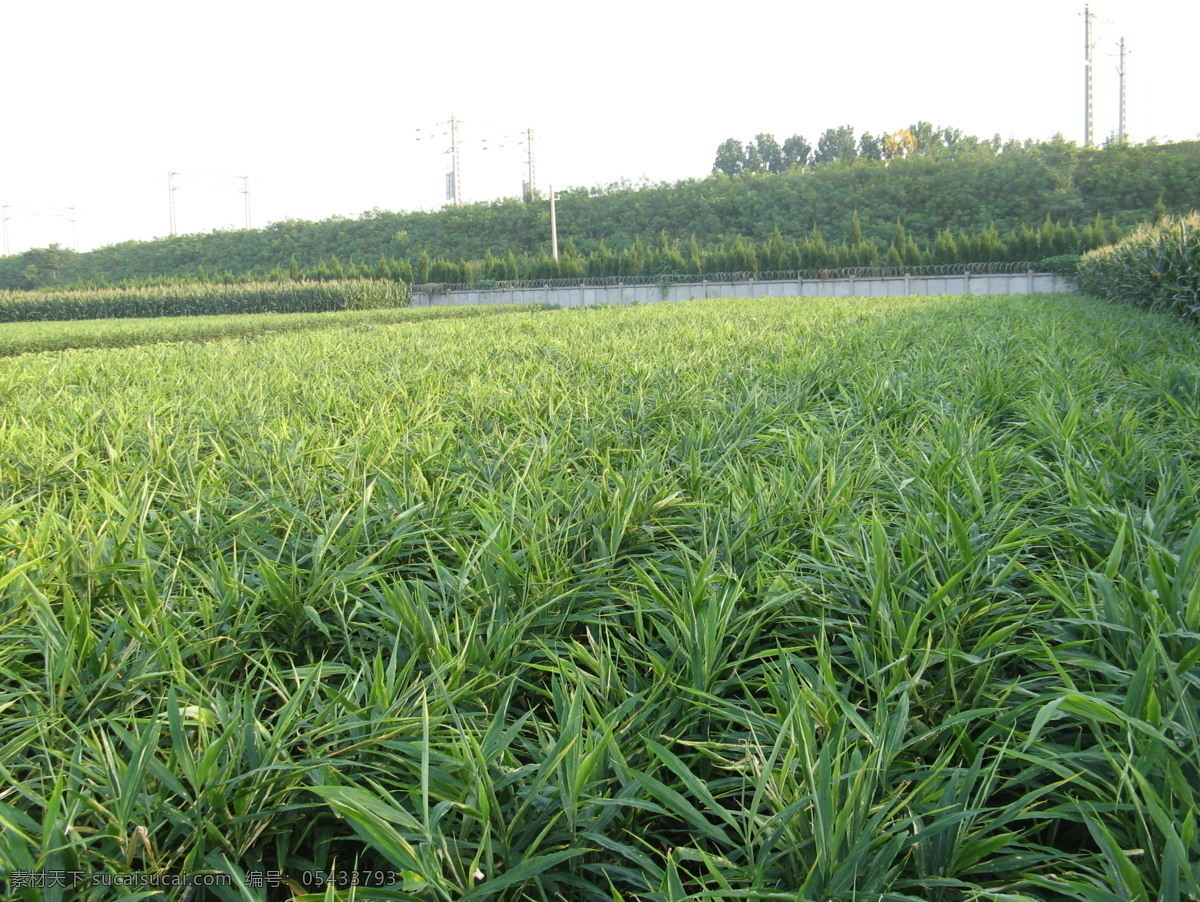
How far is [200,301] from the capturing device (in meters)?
34.1

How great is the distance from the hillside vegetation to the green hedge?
22.9 m

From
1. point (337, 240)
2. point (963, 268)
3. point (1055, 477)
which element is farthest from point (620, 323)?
point (337, 240)

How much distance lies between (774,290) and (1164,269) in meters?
24.5

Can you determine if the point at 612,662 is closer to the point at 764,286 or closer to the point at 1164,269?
the point at 1164,269

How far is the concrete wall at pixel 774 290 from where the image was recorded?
3322cm

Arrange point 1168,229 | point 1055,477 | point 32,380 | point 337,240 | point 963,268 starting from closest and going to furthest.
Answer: point 1055,477 < point 32,380 < point 1168,229 < point 963,268 < point 337,240

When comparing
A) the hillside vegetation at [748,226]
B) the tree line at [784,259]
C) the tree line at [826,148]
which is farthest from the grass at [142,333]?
the tree line at [826,148]

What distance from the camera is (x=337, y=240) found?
6594cm

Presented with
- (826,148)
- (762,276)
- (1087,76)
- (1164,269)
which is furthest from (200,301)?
(826,148)

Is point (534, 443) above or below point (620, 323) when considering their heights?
below

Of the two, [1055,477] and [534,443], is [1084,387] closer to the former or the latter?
[1055,477]

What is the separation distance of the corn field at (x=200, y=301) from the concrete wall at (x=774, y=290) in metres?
6.19

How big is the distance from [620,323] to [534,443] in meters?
7.21

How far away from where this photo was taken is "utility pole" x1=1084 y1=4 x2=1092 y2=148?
1663 inches
